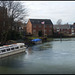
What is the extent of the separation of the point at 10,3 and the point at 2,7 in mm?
5194

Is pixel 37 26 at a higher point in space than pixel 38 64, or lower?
higher

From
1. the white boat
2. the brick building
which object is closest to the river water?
the white boat

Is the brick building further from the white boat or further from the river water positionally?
the river water

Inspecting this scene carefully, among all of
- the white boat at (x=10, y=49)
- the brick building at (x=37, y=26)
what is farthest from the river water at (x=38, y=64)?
the brick building at (x=37, y=26)

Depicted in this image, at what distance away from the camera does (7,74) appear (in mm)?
12594

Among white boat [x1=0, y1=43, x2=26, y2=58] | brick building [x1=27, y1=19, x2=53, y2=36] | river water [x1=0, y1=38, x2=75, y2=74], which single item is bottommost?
river water [x1=0, y1=38, x2=75, y2=74]

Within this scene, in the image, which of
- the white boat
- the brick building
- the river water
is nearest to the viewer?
the river water

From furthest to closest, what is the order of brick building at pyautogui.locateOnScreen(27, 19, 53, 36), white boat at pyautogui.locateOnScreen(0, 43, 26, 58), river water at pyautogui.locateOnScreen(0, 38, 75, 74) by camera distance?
brick building at pyautogui.locateOnScreen(27, 19, 53, 36)
white boat at pyautogui.locateOnScreen(0, 43, 26, 58)
river water at pyautogui.locateOnScreen(0, 38, 75, 74)

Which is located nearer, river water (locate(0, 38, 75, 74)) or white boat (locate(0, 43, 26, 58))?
river water (locate(0, 38, 75, 74))

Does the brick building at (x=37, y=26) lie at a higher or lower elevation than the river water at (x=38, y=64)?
higher

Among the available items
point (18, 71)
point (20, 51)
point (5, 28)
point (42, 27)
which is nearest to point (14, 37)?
point (5, 28)

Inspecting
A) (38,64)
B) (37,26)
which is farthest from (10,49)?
(37,26)

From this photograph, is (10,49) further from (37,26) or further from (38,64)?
(37,26)

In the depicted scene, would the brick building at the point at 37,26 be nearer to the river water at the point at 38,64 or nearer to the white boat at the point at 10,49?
the white boat at the point at 10,49
